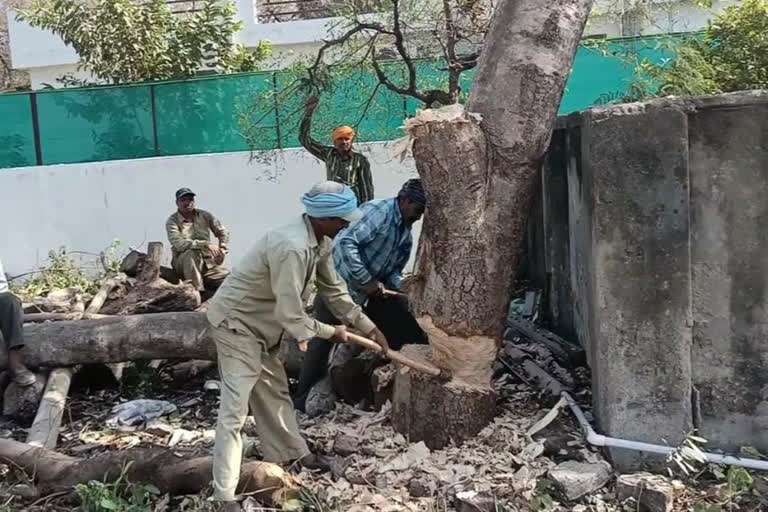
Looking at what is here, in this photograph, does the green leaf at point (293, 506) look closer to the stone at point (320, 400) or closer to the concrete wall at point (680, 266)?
the stone at point (320, 400)

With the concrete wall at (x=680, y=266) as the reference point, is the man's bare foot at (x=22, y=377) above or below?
below

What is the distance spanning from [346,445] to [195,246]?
15.0 feet

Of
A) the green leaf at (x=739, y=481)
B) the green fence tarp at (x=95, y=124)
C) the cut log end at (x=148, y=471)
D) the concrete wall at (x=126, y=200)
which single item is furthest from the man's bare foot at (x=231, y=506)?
the green fence tarp at (x=95, y=124)

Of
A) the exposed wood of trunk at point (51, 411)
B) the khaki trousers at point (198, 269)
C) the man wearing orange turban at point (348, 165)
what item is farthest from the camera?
the khaki trousers at point (198, 269)

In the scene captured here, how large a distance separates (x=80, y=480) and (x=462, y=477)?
199 centimetres

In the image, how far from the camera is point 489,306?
4051mm

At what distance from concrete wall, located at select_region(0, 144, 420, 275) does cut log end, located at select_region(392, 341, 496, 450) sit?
6631 millimetres

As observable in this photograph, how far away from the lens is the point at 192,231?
8719mm

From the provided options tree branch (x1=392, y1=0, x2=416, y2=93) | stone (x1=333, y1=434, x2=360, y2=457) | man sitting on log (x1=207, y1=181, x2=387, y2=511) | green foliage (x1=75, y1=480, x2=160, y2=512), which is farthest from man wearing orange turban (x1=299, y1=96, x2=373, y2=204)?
green foliage (x1=75, y1=480, x2=160, y2=512)

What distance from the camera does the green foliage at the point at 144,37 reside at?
12211 millimetres

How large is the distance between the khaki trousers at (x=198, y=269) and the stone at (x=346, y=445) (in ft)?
14.1

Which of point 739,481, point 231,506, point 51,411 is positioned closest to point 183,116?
point 51,411

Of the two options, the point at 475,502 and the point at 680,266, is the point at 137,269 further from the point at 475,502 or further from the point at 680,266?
the point at 680,266

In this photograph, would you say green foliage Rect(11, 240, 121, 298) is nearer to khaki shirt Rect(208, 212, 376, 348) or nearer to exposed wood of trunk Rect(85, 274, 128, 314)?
exposed wood of trunk Rect(85, 274, 128, 314)
